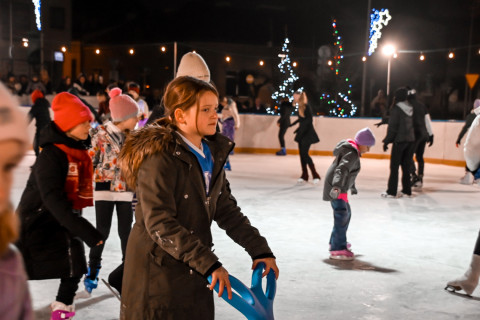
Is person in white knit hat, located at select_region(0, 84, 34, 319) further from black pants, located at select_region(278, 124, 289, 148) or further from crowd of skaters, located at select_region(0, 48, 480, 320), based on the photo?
black pants, located at select_region(278, 124, 289, 148)

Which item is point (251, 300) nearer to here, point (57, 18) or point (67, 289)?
point (67, 289)

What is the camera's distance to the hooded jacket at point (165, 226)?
6.66ft

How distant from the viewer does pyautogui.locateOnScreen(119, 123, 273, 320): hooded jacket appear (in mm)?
2029

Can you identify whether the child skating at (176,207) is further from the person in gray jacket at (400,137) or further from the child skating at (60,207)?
the person in gray jacket at (400,137)

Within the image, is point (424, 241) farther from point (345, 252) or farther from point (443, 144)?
point (443, 144)

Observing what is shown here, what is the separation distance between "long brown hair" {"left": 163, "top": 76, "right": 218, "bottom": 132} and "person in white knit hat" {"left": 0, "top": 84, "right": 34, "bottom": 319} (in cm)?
114

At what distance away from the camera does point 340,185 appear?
5203mm

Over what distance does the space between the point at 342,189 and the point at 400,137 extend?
13.3 ft

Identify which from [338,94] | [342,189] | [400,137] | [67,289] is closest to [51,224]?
[67,289]

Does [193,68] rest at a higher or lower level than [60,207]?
higher

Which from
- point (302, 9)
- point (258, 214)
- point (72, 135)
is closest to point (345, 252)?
point (258, 214)

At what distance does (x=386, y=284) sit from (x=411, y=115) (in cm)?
498

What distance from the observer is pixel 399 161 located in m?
9.09

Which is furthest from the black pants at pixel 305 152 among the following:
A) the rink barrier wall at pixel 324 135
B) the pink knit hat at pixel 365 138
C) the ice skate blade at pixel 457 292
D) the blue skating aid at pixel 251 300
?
the blue skating aid at pixel 251 300
